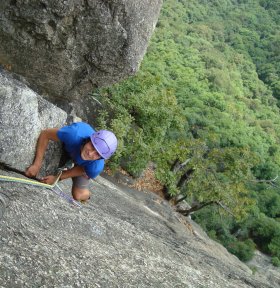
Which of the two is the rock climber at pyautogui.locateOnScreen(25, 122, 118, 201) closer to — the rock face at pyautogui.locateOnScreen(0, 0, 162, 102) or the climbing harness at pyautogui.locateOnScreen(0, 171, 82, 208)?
the climbing harness at pyautogui.locateOnScreen(0, 171, 82, 208)

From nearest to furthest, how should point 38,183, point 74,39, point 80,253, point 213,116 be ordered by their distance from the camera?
point 80,253, point 38,183, point 74,39, point 213,116

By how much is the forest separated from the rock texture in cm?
Answer: 985

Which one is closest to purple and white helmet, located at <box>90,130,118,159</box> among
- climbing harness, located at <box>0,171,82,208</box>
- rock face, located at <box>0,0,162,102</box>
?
climbing harness, located at <box>0,171,82,208</box>

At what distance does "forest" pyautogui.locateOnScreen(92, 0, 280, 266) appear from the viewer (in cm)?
1906

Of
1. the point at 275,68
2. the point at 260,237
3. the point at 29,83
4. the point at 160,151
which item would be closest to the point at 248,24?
the point at 275,68

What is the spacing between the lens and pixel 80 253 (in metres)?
5.45

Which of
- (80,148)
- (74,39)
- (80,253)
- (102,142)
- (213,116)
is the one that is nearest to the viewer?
(80,253)

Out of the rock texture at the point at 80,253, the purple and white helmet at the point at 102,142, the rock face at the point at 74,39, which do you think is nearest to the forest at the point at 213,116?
the rock face at the point at 74,39

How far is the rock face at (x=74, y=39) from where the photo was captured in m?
8.01

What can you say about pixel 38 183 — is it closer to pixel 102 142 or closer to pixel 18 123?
pixel 18 123

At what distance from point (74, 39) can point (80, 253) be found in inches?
187

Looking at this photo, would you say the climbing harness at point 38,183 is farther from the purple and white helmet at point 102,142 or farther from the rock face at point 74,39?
the rock face at point 74,39

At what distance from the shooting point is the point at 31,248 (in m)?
4.90

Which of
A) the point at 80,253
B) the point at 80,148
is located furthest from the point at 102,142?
the point at 80,253
